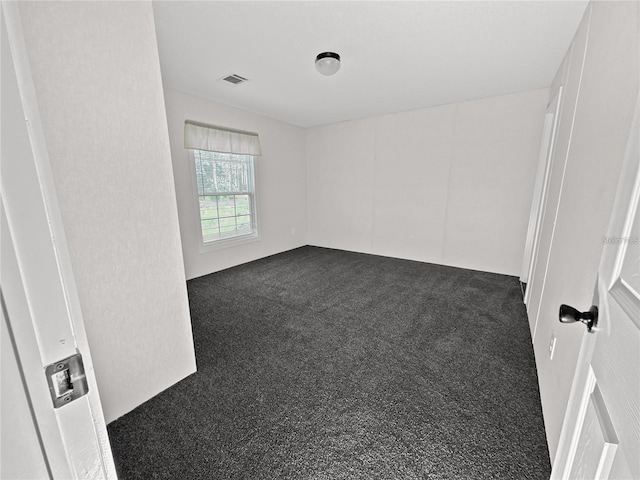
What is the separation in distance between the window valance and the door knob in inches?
149

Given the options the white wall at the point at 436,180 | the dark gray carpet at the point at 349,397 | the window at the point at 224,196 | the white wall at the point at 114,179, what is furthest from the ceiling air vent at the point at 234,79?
the dark gray carpet at the point at 349,397

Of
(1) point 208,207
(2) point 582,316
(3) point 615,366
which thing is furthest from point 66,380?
(1) point 208,207

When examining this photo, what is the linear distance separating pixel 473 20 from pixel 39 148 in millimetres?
2569

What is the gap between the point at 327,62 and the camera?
2.30m

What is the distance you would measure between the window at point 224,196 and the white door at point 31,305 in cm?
Answer: 349

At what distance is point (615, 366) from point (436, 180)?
3.92 meters

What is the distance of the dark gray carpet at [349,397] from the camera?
1.23 m

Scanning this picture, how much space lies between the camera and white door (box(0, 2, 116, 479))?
0.35 metres

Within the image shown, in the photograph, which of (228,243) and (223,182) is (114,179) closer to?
(223,182)

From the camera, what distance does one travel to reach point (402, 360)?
6.38ft

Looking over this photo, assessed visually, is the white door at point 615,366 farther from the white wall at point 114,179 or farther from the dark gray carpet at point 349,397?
the white wall at point 114,179

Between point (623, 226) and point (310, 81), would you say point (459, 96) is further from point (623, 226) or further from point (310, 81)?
point (623, 226)

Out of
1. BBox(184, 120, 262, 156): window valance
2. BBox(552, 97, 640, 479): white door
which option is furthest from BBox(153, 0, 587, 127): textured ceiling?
BBox(552, 97, 640, 479): white door

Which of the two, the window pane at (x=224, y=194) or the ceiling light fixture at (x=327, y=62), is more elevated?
the ceiling light fixture at (x=327, y=62)
